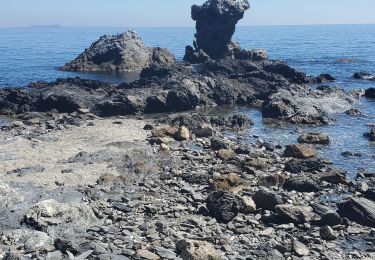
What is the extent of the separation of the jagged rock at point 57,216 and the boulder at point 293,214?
23.7 ft

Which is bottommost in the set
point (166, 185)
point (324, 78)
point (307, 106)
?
point (166, 185)

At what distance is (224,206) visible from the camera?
17.9 metres

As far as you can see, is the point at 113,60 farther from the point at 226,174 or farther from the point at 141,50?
the point at 226,174

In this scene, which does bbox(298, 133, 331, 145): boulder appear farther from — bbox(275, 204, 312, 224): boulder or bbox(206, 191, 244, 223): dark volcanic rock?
bbox(206, 191, 244, 223): dark volcanic rock

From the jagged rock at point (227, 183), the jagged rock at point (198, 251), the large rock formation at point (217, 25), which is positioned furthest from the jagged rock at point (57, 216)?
the large rock formation at point (217, 25)

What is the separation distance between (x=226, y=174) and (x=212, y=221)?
5.36 m

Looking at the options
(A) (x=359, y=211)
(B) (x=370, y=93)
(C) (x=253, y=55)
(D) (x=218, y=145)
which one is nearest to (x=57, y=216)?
(A) (x=359, y=211)

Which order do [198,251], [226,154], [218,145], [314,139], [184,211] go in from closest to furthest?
[198,251], [184,211], [226,154], [218,145], [314,139]

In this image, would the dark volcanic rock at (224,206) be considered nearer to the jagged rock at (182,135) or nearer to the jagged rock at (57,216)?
the jagged rock at (57,216)

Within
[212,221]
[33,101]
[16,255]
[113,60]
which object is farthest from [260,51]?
[16,255]

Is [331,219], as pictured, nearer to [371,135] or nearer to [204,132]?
[204,132]

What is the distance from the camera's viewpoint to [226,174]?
2256 cm

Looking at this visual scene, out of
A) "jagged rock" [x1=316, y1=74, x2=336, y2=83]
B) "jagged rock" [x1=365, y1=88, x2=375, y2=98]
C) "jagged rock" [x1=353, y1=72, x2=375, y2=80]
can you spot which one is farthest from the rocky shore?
"jagged rock" [x1=353, y1=72, x2=375, y2=80]

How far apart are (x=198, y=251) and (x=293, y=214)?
520 centimetres
